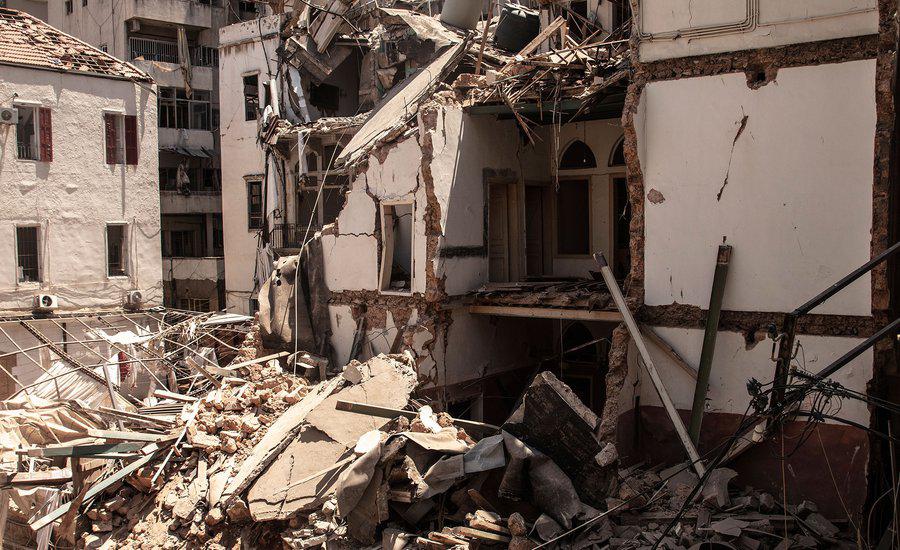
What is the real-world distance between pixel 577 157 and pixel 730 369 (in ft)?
21.9

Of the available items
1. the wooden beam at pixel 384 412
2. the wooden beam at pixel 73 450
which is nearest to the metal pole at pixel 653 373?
the wooden beam at pixel 384 412

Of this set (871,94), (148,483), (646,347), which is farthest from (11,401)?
(871,94)

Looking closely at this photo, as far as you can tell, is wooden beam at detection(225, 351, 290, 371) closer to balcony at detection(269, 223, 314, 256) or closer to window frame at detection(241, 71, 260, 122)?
balcony at detection(269, 223, 314, 256)

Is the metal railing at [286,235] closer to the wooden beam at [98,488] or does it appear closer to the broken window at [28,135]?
the broken window at [28,135]

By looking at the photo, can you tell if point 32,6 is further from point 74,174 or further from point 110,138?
point 74,174

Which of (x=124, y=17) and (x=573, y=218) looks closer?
(x=573, y=218)

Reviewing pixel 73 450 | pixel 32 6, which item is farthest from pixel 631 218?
pixel 32 6

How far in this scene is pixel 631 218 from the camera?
13.1 m

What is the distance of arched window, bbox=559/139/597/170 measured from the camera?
57.2 feet

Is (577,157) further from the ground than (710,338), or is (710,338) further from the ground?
(577,157)

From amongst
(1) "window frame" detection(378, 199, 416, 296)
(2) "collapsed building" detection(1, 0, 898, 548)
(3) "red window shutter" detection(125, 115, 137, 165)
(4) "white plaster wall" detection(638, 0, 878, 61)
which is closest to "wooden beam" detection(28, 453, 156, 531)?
(2) "collapsed building" detection(1, 0, 898, 548)

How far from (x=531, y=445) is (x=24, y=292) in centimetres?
1640

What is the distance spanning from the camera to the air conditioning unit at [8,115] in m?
22.0

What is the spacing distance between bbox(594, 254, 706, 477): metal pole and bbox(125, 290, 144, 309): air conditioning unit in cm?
1608
